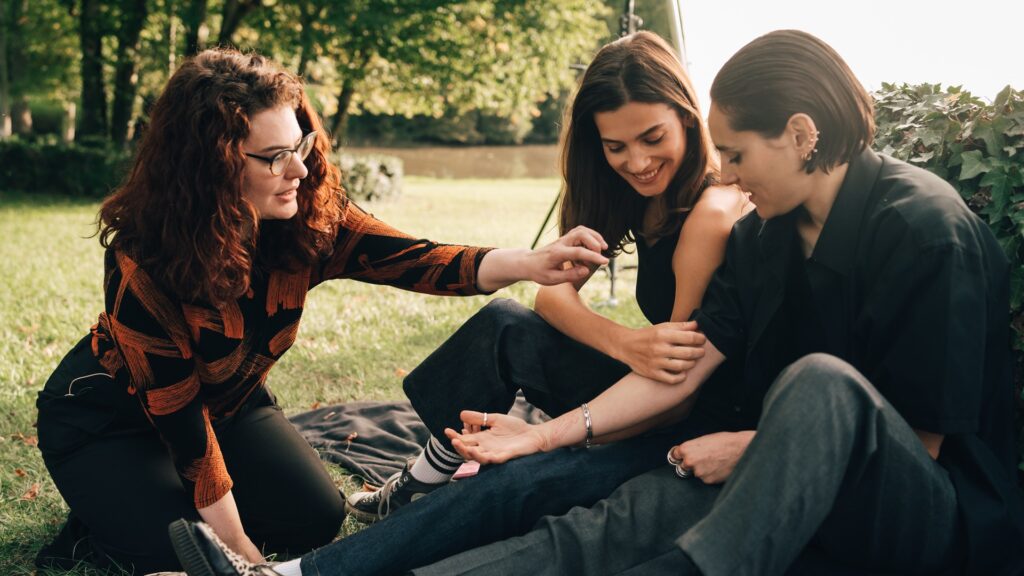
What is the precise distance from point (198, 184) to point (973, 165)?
2172mm

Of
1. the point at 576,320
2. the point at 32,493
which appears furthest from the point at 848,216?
the point at 32,493

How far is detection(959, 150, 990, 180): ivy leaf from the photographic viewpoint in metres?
2.46

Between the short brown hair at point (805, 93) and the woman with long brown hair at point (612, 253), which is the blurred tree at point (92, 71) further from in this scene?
the short brown hair at point (805, 93)

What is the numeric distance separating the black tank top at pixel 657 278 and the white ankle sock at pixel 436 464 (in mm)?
817

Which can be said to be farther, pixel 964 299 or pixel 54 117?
pixel 54 117

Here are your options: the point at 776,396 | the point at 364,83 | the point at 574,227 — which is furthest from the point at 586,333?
the point at 364,83

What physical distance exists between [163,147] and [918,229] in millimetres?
1995

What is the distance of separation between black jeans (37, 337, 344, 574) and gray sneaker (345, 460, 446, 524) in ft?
0.41

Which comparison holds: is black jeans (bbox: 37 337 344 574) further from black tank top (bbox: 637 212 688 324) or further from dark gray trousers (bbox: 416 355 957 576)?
black tank top (bbox: 637 212 688 324)

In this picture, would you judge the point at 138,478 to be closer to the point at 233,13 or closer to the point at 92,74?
the point at 233,13

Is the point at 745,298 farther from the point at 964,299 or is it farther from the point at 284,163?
the point at 284,163

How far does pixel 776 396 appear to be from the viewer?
1866 millimetres

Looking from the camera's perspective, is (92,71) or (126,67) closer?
(126,67)

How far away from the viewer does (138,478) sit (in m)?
2.79
